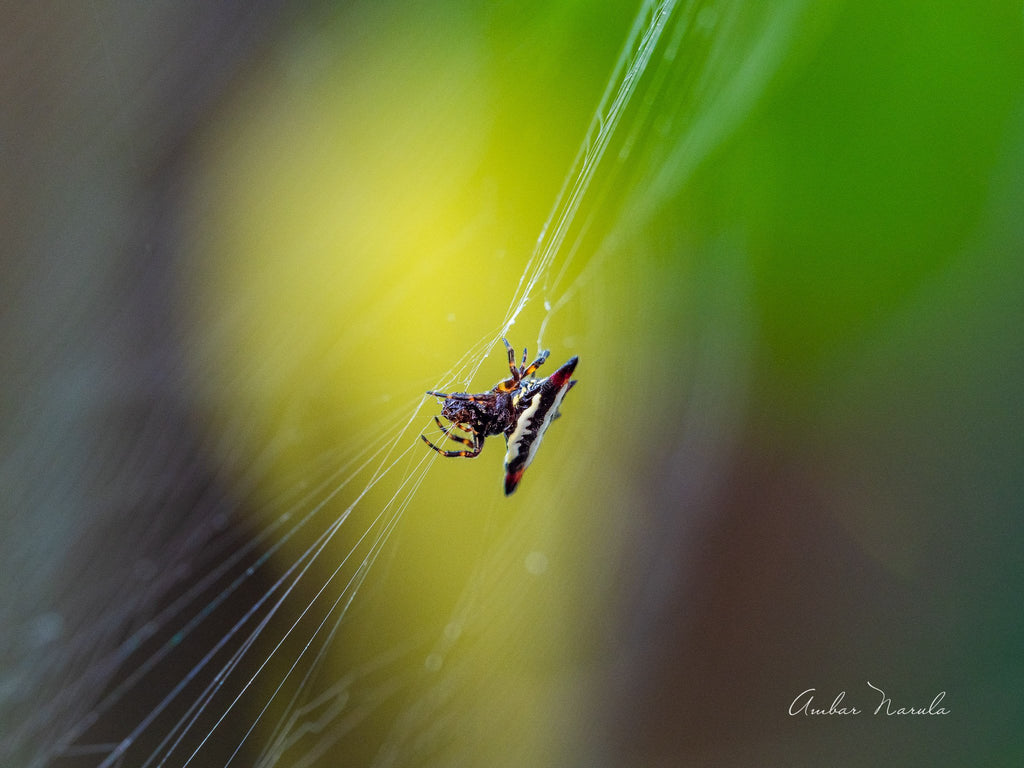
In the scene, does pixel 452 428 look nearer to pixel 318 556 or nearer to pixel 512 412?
pixel 512 412

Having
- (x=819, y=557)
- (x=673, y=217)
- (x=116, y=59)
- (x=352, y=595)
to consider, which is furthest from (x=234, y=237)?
(x=819, y=557)

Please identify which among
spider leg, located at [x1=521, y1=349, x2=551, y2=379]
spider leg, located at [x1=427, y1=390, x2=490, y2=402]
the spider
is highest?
spider leg, located at [x1=521, y1=349, x2=551, y2=379]

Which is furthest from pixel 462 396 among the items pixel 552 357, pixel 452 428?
pixel 552 357

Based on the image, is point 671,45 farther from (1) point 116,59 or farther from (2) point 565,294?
(1) point 116,59

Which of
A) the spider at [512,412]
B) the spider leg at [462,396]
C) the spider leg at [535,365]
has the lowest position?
the spider at [512,412]

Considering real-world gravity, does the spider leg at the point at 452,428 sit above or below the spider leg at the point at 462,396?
below
